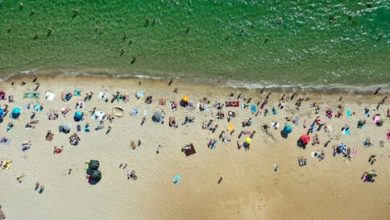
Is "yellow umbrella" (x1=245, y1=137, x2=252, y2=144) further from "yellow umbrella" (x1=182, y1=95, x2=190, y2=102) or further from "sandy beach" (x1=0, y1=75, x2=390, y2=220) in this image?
"yellow umbrella" (x1=182, y1=95, x2=190, y2=102)

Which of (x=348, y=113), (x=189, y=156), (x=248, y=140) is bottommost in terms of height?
(x=189, y=156)

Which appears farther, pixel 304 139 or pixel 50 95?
pixel 304 139

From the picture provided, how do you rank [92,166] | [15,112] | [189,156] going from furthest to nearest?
[189,156] < [15,112] < [92,166]

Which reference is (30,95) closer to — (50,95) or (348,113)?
(50,95)

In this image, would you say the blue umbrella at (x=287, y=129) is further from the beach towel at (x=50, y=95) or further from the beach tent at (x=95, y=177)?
the beach towel at (x=50, y=95)

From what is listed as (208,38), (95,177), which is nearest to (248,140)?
(208,38)

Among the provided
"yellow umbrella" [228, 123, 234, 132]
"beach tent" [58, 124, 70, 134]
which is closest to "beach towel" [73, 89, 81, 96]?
"beach tent" [58, 124, 70, 134]

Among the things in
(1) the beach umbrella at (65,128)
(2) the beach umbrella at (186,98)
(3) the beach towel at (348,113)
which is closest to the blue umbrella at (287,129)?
(3) the beach towel at (348,113)
